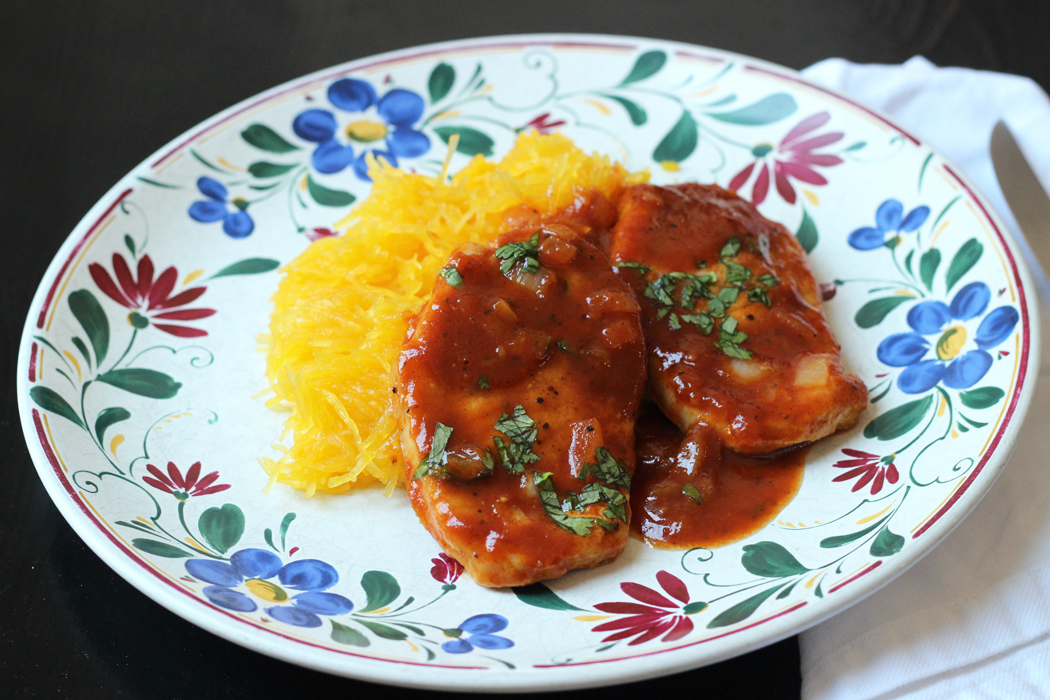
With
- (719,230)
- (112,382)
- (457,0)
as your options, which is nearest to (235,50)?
(457,0)

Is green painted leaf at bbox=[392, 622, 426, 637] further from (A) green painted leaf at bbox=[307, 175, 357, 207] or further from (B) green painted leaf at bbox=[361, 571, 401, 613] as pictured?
(A) green painted leaf at bbox=[307, 175, 357, 207]

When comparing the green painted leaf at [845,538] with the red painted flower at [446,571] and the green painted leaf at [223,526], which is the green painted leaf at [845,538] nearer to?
the red painted flower at [446,571]

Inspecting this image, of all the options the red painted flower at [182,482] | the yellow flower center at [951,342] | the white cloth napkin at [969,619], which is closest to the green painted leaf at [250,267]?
the red painted flower at [182,482]

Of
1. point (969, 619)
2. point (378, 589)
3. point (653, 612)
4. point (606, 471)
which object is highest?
point (606, 471)

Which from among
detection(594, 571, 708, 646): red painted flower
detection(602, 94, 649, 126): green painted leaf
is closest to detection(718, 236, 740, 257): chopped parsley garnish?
detection(602, 94, 649, 126): green painted leaf

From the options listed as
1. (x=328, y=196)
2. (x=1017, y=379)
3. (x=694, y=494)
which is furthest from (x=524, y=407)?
(x=328, y=196)

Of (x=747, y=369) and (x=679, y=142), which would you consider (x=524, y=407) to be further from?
(x=679, y=142)
